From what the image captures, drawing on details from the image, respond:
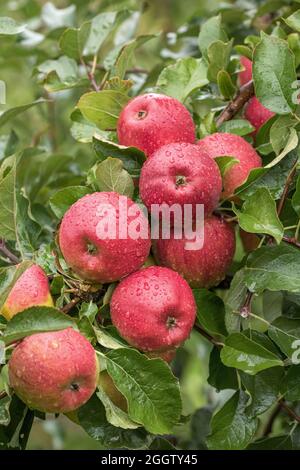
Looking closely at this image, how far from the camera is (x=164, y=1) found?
107 inches

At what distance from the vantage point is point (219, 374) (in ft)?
3.74

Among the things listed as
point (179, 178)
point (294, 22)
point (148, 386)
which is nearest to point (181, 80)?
point (294, 22)

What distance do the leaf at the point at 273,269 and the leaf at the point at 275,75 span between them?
20 centimetres

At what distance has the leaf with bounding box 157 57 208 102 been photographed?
1.24 meters

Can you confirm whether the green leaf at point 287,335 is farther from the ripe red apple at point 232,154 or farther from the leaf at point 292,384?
the ripe red apple at point 232,154

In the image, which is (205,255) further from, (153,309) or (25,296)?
(25,296)

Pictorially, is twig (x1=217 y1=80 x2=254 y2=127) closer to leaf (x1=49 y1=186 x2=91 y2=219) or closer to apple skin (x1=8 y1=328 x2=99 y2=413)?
leaf (x1=49 y1=186 x2=91 y2=219)

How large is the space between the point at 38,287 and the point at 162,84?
0.44m

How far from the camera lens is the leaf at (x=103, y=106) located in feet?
3.74

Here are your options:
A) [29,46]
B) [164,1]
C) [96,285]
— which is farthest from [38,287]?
[164,1]

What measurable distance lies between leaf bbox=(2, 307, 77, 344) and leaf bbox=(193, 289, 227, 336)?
24 cm

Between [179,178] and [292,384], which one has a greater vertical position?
[179,178]

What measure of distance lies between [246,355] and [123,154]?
1.01 ft

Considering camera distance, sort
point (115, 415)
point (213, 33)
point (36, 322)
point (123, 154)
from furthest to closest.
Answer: point (213, 33) → point (123, 154) → point (115, 415) → point (36, 322)
